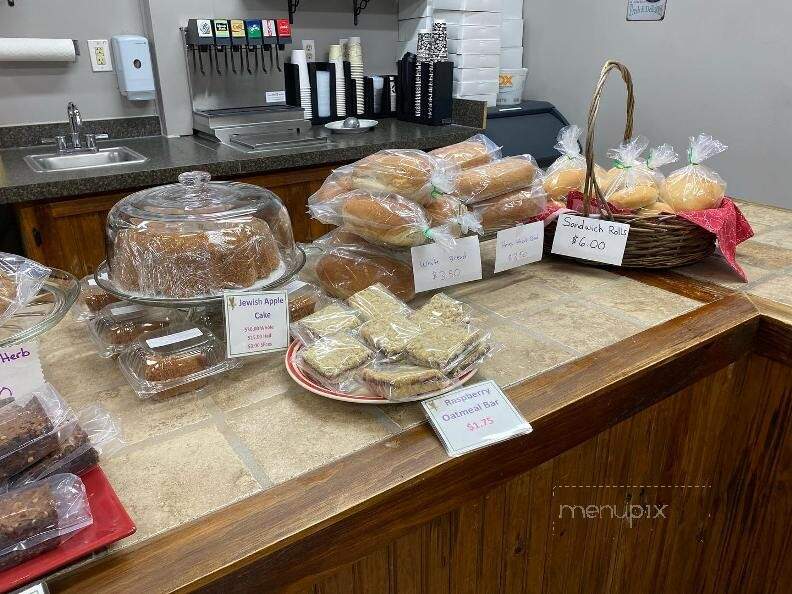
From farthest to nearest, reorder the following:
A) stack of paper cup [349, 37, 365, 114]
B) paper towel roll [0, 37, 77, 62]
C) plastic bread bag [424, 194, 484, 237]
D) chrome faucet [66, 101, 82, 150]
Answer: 1. stack of paper cup [349, 37, 365, 114]
2. chrome faucet [66, 101, 82, 150]
3. paper towel roll [0, 37, 77, 62]
4. plastic bread bag [424, 194, 484, 237]

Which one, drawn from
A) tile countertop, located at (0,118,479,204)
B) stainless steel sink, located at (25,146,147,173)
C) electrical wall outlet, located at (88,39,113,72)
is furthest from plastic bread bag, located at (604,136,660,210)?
electrical wall outlet, located at (88,39,113,72)

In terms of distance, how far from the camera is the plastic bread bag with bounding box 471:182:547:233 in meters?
1.22

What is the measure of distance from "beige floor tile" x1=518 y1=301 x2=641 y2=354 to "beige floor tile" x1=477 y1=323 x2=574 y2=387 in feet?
0.12

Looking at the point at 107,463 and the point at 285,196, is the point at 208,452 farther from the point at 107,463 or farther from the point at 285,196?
the point at 285,196

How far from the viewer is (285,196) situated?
8.45ft

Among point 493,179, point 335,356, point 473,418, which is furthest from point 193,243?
point 493,179

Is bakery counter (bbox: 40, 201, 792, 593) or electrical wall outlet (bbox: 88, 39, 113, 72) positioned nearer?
bakery counter (bbox: 40, 201, 792, 593)

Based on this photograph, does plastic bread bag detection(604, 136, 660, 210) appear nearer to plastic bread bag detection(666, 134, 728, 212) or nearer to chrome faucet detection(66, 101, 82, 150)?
plastic bread bag detection(666, 134, 728, 212)

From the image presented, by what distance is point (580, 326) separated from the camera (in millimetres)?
1062

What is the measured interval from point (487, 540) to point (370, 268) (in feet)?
1.68

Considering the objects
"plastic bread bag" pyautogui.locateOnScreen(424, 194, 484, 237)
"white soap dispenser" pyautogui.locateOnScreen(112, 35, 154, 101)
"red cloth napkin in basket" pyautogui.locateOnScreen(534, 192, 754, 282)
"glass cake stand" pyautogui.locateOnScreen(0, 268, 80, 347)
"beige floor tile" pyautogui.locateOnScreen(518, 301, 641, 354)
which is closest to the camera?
"glass cake stand" pyautogui.locateOnScreen(0, 268, 80, 347)

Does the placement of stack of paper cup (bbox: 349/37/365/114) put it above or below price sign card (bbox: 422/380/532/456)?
above

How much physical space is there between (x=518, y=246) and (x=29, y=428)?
93 cm

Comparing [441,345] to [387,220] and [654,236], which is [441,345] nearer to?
[387,220]
